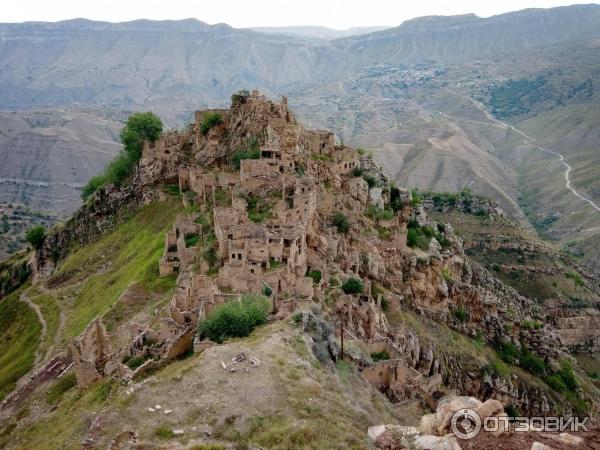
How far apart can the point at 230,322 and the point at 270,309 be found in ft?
17.6

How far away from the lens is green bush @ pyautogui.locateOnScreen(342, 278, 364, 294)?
5050cm

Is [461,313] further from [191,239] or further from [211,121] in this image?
[211,121]

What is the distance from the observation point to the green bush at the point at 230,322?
1255 inches

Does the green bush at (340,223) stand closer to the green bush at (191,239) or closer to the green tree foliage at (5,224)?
the green bush at (191,239)

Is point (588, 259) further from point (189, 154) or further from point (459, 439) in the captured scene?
point (459, 439)

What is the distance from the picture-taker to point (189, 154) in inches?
3031

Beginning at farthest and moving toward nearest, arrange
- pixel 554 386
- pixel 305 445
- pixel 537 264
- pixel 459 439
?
pixel 537 264, pixel 554 386, pixel 305 445, pixel 459 439

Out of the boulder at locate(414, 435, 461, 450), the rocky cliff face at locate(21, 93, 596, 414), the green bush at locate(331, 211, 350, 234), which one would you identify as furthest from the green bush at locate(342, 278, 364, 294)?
the boulder at locate(414, 435, 461, 450)

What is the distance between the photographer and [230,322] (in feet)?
105

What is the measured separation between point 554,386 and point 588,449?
200 ft

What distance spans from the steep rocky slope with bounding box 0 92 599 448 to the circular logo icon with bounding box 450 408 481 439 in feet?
12.4

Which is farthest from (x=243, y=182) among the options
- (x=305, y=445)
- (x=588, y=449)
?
(x=588, y=449)

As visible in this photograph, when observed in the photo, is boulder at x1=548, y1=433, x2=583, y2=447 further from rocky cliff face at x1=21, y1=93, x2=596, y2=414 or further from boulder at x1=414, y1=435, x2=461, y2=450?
rocky cliff face at x1=21, y1=93, x2=596, y2=414

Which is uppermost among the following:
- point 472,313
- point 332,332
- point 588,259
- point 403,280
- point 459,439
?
point 459,439
